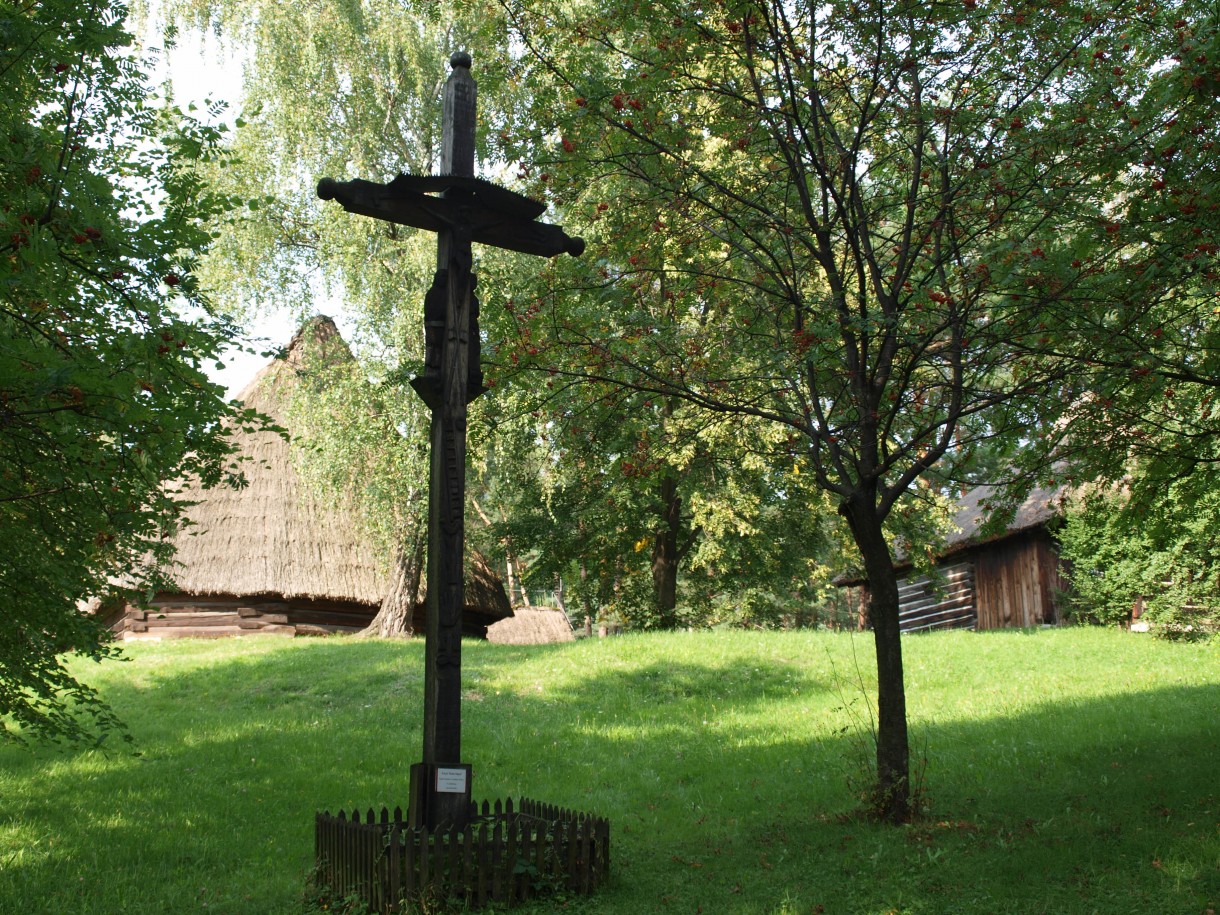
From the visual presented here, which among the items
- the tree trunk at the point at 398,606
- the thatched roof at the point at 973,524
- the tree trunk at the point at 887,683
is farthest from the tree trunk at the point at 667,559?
the tree trunk at the point at 887,683

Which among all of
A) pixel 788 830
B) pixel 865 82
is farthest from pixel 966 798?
pixel 865 82

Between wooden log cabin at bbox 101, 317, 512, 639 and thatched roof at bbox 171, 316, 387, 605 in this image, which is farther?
wooden log cabin at bbox 101, 317, 512, 639

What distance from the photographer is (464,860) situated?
5.76m

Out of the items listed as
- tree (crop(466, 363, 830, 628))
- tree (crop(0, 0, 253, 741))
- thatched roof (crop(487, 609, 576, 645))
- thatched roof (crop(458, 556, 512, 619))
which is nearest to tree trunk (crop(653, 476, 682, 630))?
tree (crop(466, 363, 830, 628))

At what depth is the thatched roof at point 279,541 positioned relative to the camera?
1977 centimetres

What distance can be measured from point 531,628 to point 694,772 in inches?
874

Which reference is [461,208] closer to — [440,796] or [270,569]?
[440,796]

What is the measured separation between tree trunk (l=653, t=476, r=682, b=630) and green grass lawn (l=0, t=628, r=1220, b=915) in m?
4.23

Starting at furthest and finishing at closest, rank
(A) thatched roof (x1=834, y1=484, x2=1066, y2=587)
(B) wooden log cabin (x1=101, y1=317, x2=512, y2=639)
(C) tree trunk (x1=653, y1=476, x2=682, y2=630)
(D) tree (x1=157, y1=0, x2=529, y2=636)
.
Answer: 1. (C) tree trunk (x1=653, y1=476, x2=682, y2=630)
2. (A) thatched roof (x1=834, y1=484, x2=1066, y2=587)
3. (B) wooden log cabin (x1=101, y1=317, x2=512, y2=639)
4. (D) tree (x1=157, y1=0, x2=529, y2=636)

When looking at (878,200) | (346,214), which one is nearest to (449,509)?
(878,200)

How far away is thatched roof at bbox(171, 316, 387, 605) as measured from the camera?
19.8 m

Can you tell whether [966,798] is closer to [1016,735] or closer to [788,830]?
[788,830]

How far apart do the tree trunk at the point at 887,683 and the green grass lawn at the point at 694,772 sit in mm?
274

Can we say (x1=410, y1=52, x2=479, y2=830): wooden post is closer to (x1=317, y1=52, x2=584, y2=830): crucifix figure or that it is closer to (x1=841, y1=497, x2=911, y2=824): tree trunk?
(x1=317, y1=52, x2=584, y2=830): crucifix figure
